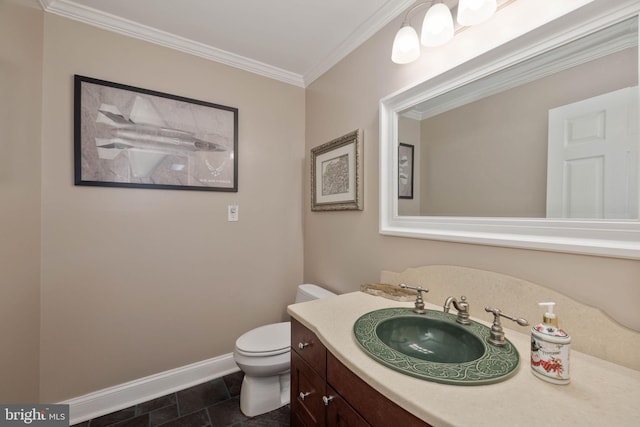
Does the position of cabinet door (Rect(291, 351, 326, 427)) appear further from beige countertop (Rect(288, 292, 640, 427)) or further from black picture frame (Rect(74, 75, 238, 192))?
black picture frame (Rect(74, 75, 238, 192))

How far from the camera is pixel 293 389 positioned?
1.15 meters

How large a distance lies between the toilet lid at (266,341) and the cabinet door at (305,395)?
0.37 metres

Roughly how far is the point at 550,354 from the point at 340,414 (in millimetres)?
628

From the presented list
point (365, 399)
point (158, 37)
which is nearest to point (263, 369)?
point (365, 399)

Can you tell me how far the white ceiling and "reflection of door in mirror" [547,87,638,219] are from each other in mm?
991

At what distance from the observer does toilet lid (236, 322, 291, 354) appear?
150cm

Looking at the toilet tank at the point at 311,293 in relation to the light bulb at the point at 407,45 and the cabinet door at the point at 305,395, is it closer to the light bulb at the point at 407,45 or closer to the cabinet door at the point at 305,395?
the cabinet door at the point at 305,395

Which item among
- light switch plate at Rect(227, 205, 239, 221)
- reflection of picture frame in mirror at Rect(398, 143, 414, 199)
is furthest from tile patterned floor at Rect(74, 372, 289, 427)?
reflection of picture frame in mirror at Rect(398, 143, 414, 199)

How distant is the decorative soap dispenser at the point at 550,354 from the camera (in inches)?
25.4

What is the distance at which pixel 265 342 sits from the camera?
61.7 inches

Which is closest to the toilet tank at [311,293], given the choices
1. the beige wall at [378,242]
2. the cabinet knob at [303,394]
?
the beige wall at [378,242]

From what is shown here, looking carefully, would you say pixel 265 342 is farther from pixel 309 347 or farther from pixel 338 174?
pixel 338 174

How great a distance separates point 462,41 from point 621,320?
1.15 m

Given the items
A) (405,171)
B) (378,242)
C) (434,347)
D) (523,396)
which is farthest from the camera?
(378,242)
